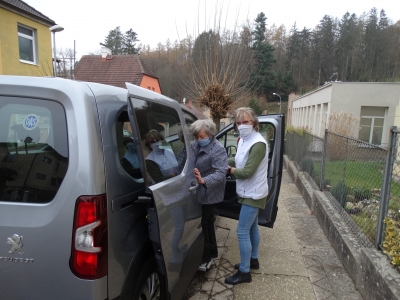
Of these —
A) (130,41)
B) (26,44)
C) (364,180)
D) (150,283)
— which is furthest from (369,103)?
(130,41)

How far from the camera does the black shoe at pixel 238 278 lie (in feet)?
10.6

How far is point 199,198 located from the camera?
2.98 metres

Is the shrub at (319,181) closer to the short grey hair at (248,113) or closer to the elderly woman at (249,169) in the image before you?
the elderly woman at (249,169)

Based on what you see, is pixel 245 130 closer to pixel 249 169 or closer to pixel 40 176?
pixel 249 169

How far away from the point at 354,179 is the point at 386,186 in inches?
59.7

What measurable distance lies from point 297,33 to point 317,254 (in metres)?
78.0

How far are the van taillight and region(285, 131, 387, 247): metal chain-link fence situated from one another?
2.77m

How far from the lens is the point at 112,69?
86.5ft

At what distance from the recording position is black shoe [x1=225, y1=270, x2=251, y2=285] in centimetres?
322

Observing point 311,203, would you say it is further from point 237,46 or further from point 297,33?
point 297,33

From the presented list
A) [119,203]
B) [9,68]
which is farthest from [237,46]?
[9,68]

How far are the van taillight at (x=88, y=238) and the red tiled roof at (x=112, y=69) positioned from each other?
24114mm

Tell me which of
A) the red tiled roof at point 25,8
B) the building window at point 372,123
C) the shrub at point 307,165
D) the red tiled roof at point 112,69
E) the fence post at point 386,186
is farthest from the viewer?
the red tiled roof at point 112,69

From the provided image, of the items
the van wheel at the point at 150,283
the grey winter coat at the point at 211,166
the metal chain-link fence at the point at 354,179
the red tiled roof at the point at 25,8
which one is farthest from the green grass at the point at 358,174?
the red tiled roof at the point at 25,8
